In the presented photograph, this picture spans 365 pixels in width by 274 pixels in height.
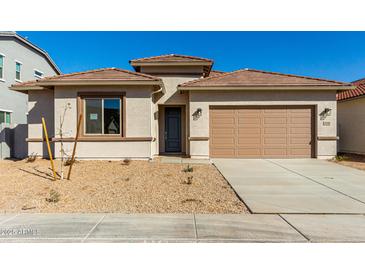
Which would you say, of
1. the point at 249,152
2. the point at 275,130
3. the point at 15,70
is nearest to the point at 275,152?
the point at 275,130

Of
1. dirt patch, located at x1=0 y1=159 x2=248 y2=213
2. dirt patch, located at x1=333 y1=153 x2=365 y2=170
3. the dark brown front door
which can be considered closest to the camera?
dirt patch, located at x1=0 y1=159 x2=248 y2=213

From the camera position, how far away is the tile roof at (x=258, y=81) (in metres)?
12.2

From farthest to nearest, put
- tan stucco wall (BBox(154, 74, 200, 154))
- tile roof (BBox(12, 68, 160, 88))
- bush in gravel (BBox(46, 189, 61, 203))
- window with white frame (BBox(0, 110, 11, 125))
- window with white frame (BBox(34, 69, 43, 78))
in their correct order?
window with white frame (BBox(34, 69, 43, 78)) → window with white frame (BBox(0, 110, 11, 125)) → tan stucco wall (BBox(154, 74, 200, 154)) → tile roof (BBox(12, 68, 160, 88)) → bush in gravel (BBox(46, 189, 61, 203))

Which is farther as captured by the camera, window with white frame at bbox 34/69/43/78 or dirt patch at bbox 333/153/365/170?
window with white frame at bbox 34/69/43/78

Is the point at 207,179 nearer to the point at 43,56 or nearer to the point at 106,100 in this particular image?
the point at 106,100

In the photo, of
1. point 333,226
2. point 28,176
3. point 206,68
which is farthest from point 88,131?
point 333,226

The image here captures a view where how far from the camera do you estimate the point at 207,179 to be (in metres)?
8.03

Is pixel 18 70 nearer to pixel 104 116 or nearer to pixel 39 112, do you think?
pixel 39 112

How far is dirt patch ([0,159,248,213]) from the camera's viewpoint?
5.51 metres

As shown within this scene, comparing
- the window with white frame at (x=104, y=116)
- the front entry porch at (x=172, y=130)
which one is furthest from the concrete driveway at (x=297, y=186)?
the window with white frame at (x=104, y=116)

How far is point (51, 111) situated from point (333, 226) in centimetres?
1264

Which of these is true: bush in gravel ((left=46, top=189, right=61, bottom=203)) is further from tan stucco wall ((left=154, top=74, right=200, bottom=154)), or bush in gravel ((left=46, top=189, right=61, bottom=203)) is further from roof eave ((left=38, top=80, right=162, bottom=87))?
tan stucco wall ((left=154, top=74, right=200, bottom=154))

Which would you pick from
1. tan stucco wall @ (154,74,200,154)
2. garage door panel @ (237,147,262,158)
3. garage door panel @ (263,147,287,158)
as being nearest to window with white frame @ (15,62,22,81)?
tan stucco wall @ (154,74,200,154)

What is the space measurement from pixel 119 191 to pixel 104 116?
5.65m
